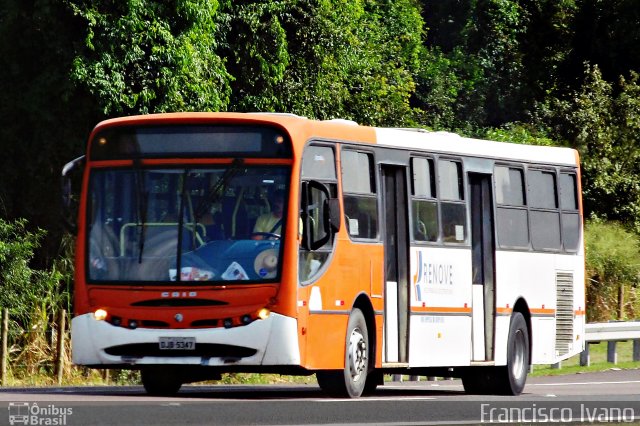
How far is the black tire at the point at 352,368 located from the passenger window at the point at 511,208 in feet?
12.8

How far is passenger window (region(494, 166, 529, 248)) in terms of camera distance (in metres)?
22.3

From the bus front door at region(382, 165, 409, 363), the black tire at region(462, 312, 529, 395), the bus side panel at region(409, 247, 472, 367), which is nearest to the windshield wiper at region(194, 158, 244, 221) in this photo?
the bus front door at region(382, 165, 409, 363)

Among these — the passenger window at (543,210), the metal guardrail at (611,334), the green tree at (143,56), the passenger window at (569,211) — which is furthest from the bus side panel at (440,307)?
the green tree at (143,56)

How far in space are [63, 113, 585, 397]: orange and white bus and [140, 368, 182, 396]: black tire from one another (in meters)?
0.02

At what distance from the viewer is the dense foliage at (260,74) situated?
113ft

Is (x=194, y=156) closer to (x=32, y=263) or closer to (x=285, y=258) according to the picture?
(x=285, y=258)

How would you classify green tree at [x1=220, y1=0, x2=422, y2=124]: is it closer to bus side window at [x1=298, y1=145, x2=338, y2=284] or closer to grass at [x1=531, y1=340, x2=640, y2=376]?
grass at [x1=531, y1=340, x2=640, y2=376]

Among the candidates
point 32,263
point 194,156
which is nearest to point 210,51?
point 32,263

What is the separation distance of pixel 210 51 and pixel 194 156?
1999cm

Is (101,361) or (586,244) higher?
(586,244)

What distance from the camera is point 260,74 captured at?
137 feet

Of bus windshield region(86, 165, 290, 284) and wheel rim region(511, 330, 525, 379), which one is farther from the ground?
bus windshield region(86, 165, 290, 284)

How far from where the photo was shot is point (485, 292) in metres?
21.8

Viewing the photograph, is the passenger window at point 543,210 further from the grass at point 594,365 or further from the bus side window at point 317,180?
the bus side window at point 317,180
